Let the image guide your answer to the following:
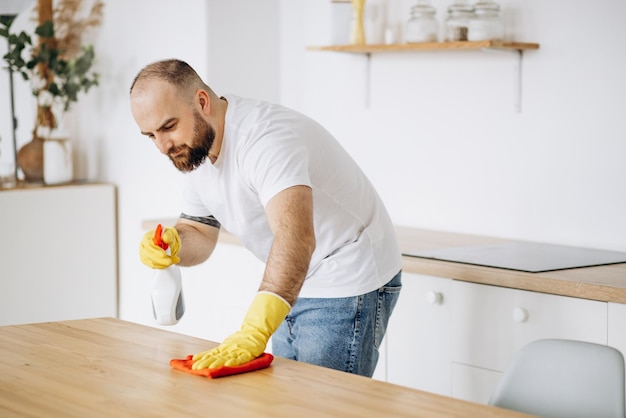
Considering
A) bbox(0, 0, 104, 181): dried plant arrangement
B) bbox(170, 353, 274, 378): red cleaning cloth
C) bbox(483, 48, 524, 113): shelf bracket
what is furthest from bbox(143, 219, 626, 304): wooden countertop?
bbox(0, 0, 104, 181): dried plant arrangement

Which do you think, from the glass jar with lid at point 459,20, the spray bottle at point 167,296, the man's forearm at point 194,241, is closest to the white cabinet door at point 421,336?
the man's forearm at point 194,241

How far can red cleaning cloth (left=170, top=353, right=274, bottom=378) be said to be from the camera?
6.06ft

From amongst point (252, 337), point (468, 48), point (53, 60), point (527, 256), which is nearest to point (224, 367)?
point (252, 337)

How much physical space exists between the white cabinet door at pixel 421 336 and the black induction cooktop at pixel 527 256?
99 millimetres

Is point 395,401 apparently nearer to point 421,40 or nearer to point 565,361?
point 565,361

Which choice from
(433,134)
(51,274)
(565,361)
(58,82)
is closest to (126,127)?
(58,82)

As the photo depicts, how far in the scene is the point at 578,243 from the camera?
312 centimetres

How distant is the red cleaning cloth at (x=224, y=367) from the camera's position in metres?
1.85

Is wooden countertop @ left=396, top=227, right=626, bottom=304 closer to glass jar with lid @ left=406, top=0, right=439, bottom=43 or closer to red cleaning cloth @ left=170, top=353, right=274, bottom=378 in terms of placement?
glass jar with lid @ left=406, top=0, right=439, bottom=43

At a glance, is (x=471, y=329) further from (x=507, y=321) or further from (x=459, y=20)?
(x=459, y=20)

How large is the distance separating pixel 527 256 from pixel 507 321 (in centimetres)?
28

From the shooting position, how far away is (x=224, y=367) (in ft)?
6.10

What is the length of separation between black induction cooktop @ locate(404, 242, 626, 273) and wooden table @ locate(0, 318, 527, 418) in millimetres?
1002

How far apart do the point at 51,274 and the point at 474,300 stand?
2042 mm
